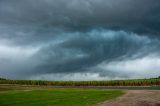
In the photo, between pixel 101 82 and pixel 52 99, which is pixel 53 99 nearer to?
pixel 52 99

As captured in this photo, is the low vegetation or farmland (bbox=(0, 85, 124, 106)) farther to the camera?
the low vegetation

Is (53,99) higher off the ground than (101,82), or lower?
lower

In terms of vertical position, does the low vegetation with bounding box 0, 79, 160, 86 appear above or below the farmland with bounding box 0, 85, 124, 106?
above

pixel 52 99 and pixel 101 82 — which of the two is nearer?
pixel 52 99

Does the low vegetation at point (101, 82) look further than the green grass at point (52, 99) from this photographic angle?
Yes

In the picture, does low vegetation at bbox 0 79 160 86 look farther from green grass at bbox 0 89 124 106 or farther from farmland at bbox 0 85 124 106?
green grass at bbox 0 89 124 106

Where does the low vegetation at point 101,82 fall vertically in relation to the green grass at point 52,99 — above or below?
above

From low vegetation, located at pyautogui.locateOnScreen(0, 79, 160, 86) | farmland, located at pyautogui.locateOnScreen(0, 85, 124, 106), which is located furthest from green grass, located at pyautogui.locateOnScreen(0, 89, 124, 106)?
low vegetation, located at pyautogui.locateOnScreen(0, 79, 160, 86)

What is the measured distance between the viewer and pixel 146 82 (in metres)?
134

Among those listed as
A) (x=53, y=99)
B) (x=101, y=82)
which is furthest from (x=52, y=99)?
(x=101, y=82)

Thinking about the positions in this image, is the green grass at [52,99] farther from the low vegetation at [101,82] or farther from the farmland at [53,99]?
the low vegetation at [101,82]

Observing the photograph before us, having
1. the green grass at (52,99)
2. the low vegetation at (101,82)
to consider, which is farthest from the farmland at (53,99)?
the low vegetation at (101,82)

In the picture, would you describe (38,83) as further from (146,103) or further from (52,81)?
(146,103)

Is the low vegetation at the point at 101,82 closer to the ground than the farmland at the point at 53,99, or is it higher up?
higher up
